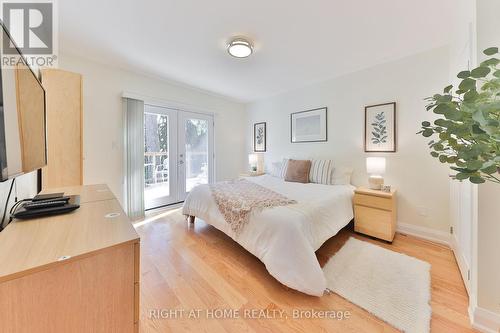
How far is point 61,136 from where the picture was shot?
209cm

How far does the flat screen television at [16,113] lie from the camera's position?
0.75 meters

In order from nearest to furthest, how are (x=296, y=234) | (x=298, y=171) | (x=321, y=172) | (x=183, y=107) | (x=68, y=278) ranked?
(x=68, y=278) → (x=296, y=234) → (x=321, y=172) → (x=298, y=171) → (x=183, y=107)

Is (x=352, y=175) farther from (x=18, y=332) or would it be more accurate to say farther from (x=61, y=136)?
(x=61, y=136)

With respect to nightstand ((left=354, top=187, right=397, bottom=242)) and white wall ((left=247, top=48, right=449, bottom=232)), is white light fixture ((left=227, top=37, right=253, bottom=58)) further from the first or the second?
nightstand ((left=354, top=187, right=397, bottom=242))

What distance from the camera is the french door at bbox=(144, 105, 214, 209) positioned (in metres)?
3.51

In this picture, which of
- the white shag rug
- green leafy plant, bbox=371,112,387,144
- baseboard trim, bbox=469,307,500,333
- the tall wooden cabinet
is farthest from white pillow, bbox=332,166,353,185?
the tall wooden cabinet

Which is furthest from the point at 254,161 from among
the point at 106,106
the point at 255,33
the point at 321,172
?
the point at 106,106

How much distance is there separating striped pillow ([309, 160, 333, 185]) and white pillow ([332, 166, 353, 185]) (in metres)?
0.08

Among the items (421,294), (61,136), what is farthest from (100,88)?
(421,294)

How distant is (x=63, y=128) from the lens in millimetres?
2100

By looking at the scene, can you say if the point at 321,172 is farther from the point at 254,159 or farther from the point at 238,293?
the point at 238,293

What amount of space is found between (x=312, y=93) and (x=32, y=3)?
3574 millimetres

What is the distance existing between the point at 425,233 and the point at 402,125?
1.43 metres

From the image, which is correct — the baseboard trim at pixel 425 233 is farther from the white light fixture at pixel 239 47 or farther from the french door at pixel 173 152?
the french door at pixel 173 152
